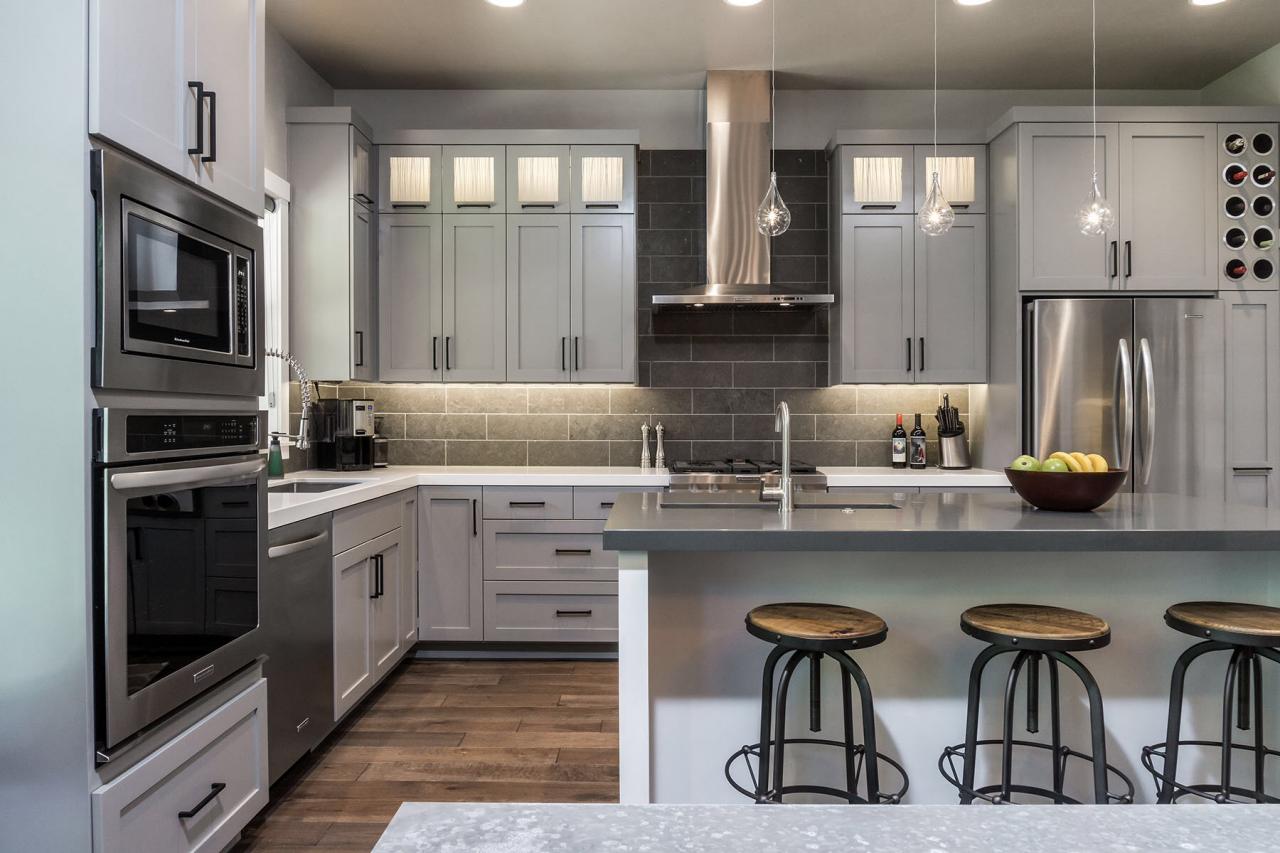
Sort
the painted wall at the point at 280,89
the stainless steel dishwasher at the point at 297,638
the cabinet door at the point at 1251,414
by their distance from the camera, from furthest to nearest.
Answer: the cabinet door at the point at 1251,414, the painted wall at the point at 280,89, the stainless steel dishwasher at the point at 297,638

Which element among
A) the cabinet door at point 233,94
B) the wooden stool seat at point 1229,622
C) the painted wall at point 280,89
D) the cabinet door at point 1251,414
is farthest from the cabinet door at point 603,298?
the cabinet door at point 1251,414

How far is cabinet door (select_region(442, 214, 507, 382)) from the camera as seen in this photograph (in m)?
4.17

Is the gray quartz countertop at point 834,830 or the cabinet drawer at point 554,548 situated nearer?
the gray quartz countertop at point 834,830

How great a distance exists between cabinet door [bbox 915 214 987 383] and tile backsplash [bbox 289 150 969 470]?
0.32 m

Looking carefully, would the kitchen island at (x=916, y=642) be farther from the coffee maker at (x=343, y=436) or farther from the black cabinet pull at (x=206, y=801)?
the coffee maker at (x=343, y=436)

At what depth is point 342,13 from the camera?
141 inches

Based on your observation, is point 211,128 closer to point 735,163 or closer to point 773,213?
point 773,213

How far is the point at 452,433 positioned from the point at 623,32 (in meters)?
2.19

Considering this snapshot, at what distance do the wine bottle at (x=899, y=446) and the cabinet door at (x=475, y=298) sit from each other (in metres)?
2.07

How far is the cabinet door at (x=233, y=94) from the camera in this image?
193cm

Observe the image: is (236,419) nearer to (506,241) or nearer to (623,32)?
(506,241)

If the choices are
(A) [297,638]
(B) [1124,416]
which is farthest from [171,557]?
(B) [1124,416]

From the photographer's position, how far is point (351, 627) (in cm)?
308

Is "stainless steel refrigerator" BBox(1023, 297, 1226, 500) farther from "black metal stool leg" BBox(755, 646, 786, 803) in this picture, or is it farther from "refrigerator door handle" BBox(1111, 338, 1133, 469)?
"black metal stool leg" BBox(755, 646, 786, 803)
